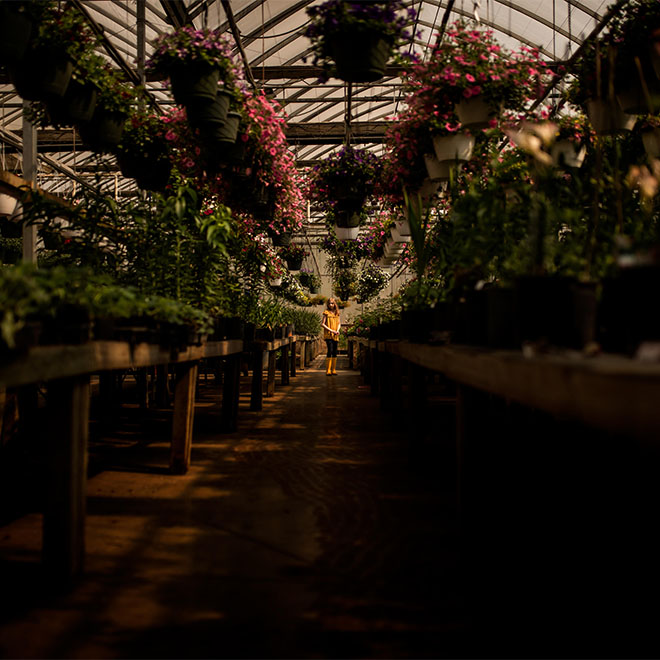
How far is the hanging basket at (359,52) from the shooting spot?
9.24ft

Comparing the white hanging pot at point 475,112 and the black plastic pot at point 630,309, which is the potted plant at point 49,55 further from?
the black plastic pot at point 630,309

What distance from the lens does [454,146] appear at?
3.61 metres

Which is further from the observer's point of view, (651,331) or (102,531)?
(102,531)

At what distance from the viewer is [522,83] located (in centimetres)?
341

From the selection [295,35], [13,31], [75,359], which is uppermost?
[295,35]

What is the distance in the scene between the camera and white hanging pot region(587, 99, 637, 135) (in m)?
3.01

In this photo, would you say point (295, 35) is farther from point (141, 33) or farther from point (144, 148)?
point (144, 148)

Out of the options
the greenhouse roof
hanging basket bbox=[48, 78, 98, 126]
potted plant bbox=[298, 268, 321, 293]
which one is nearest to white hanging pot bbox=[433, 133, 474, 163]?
the greenhouse roof

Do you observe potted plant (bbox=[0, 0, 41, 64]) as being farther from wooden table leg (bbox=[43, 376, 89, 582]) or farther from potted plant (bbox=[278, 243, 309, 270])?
potted plant (bbox=[278, 243, 309, 270])

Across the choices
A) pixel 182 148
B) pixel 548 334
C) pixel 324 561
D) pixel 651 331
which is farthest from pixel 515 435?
pixel 182 148

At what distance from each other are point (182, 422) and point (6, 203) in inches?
129

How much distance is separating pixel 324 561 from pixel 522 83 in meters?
2.84

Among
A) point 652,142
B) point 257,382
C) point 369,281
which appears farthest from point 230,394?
point 369,281

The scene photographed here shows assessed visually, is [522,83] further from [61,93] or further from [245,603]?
[245,603]
